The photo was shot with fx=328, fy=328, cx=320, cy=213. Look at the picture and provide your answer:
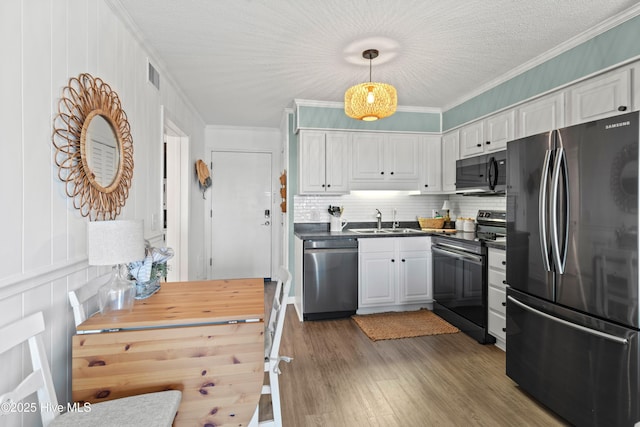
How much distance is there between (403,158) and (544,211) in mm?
2320

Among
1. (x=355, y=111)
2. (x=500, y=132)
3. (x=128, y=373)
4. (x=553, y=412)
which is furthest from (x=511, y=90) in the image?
(x=128, y=373)

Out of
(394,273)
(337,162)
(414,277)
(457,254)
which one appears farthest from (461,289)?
(337,162)

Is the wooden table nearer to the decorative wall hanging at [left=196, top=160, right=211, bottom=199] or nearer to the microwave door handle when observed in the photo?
the microwave door handle

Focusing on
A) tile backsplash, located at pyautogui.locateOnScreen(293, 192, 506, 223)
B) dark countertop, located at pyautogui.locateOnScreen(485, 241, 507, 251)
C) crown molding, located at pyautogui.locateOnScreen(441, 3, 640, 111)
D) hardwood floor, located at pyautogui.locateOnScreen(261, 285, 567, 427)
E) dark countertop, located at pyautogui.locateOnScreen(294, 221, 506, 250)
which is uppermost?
crown molding, located at pyautogui.locateOnScreen(441, 3, 640, 111)

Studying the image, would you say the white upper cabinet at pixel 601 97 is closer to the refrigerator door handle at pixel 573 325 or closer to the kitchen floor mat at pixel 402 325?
the refrigerator door handle at pixel 573 325

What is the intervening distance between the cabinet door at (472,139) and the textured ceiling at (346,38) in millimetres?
400

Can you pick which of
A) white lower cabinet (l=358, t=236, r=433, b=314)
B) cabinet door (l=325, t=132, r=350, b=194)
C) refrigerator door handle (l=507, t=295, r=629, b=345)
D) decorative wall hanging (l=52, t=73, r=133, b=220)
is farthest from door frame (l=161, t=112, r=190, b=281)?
refrigerator door handle (l=507, t=295, r=629, b=345)

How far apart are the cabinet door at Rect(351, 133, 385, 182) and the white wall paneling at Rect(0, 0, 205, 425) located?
8.51 ft

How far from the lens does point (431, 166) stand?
4.21 metres

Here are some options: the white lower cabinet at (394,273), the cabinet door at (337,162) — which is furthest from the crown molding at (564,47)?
the white lower cabinet at (394,273)

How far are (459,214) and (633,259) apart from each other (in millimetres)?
2780

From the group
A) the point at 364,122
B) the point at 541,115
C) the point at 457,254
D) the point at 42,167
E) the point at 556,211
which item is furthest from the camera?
the point at 364,122

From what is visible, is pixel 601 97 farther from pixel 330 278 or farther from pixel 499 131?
pixel 330 278

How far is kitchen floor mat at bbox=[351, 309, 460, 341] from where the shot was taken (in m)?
3.17
